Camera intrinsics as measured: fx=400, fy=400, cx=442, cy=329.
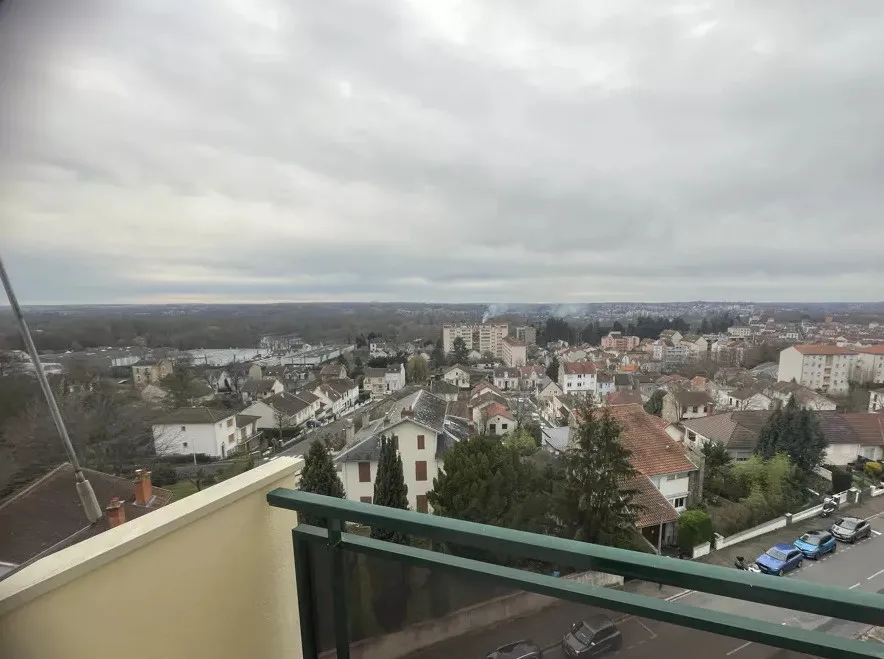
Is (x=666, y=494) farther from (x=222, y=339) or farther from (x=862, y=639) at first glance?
Answer: (x=862, y=639)

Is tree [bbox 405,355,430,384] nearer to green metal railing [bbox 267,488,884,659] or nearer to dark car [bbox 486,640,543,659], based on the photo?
green metal railing [bbox 267,488,884,659]

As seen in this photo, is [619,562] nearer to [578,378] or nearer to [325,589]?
[325,589]

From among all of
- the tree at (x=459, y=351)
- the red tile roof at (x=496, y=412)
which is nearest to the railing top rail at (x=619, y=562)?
the red tile roof at (x=496, y=412)

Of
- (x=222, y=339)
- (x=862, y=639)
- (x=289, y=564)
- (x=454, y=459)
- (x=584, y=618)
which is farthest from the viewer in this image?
(x=454, y=459)

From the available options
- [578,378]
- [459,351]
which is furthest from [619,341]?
[459,351]

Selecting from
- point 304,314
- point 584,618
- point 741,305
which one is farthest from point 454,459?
point 741,305

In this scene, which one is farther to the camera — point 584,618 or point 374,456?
point 374,456
